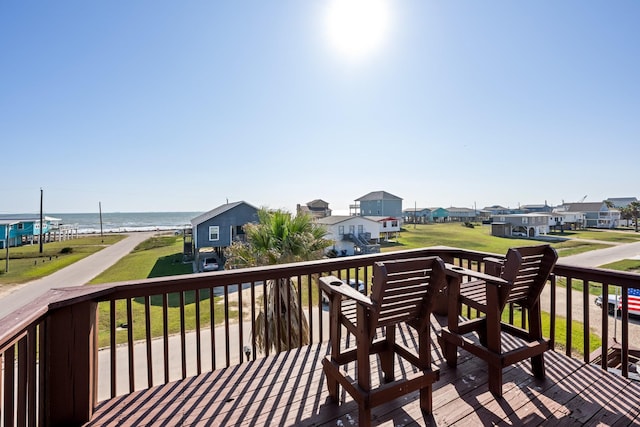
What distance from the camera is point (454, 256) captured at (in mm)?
3580

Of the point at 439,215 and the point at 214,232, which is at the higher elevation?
the point at 439,215

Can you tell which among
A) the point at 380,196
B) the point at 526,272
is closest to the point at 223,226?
the point at 526,272

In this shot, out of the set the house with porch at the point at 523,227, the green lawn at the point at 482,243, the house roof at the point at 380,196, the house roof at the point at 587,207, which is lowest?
the green lawn at the point at 482,243

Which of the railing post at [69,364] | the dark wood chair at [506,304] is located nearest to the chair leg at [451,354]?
the dark wood chair at [506,304]

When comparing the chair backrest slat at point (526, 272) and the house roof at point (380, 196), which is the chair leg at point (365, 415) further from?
the house roof at point (380, 196)

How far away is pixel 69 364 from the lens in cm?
169

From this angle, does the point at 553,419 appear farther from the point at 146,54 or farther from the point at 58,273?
the point at 58,273

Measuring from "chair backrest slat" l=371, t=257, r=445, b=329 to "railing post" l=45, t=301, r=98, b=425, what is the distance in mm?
1764

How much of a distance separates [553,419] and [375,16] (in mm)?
5335

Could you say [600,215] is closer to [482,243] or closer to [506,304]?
[482,243]

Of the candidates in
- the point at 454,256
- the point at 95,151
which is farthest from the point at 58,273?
the point at 454,256

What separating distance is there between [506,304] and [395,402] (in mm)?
1043

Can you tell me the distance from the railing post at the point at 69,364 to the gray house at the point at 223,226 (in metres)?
16.4

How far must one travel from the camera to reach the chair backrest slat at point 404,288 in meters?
1.50
